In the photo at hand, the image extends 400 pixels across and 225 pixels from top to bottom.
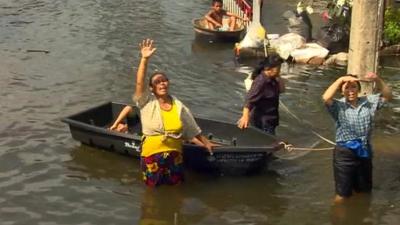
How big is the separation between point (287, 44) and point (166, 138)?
933cm

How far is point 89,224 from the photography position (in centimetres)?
912

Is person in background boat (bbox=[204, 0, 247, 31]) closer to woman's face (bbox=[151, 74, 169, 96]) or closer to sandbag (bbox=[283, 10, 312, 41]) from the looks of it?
sandbag (bbox=[283, 10, 312, 41])

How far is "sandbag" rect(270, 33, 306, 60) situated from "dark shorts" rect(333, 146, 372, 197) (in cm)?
865

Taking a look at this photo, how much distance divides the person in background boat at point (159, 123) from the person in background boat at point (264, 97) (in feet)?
3.41

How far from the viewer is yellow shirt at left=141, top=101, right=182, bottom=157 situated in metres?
9.34

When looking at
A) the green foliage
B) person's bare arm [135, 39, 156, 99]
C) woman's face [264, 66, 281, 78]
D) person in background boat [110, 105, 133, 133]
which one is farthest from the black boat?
the green foliage

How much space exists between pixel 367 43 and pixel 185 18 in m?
13.4

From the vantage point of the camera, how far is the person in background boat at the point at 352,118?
8617mm

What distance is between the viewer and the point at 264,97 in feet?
34.1

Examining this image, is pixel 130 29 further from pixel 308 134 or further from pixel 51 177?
A: pixel 51 177

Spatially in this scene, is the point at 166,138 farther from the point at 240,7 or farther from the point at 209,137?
the point at 240,7

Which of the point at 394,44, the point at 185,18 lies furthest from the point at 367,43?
the point at 185,18

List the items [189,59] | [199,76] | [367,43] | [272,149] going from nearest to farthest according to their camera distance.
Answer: [272,149] < [367,43] < [199,76] < [189,59]

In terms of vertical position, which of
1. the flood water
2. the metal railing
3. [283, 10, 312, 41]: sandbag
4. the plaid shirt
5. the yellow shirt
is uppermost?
the metal railing
